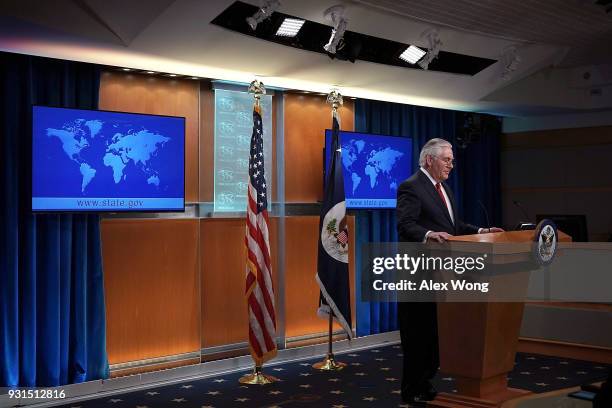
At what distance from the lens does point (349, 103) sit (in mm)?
7855

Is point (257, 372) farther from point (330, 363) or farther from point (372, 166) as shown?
point (372, 166)

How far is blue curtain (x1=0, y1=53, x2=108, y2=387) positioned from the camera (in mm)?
5309

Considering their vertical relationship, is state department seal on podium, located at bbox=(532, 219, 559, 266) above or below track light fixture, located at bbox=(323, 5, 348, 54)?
below

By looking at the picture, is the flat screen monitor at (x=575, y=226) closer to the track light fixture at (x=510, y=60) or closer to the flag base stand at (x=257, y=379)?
the track light fixture at (x=510, y=60)

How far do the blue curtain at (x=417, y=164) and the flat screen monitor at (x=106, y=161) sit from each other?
2.48 m

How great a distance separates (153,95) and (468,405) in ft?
12.0

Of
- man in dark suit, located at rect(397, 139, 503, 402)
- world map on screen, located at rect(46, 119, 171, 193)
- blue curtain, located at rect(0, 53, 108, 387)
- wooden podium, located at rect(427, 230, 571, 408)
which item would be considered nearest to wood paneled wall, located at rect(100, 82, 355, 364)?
blue curtain, located at rect(0, 53, 108, 387)

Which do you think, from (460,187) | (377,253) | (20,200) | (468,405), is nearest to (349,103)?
(377,253)

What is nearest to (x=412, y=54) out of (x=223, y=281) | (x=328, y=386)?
(x=223, y=281)

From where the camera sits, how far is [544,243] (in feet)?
13.5

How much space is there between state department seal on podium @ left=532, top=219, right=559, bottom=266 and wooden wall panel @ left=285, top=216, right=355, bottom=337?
11.1 ft

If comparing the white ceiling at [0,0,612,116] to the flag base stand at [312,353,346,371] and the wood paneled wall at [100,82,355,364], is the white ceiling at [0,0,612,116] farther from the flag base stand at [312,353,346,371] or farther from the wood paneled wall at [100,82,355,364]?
the flag base stand at [312,353,346,371]

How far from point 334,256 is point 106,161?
6.92 ft

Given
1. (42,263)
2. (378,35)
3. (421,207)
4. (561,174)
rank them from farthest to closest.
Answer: (561,174)
(378,35)
(42,263)
(421,207)
